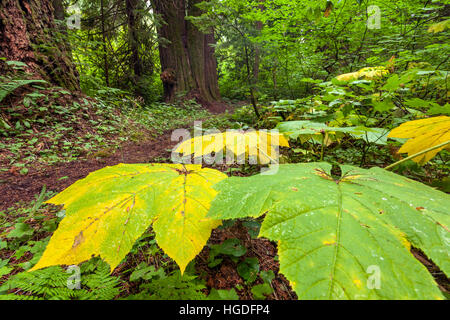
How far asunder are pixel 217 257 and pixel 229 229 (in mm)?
224

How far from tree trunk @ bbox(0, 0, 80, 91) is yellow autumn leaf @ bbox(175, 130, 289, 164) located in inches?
193

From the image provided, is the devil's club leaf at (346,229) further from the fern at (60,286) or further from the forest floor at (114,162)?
the fern at (60,286)

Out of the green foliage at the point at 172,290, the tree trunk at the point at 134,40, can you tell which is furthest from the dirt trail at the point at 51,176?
the tree trunk at the point at 134,40

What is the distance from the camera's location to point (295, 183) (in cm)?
56

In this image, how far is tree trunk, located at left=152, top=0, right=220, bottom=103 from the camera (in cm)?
761

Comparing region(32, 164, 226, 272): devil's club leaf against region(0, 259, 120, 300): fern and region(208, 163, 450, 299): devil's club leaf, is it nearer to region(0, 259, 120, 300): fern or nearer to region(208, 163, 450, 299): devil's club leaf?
region(208, 163, 450, 299): devil's club leaf

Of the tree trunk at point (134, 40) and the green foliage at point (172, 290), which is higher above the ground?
the tree trunk at point (134, 40)

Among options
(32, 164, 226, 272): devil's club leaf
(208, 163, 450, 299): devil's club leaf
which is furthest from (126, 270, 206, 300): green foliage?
(208, 163, 450, 299): devil's club leaf

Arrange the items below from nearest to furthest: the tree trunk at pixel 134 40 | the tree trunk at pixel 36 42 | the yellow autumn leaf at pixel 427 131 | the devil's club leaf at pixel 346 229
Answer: the devil's club leaf at pixel 346 229
the yellow autumn leaf at pixel 427 131
the tree trunk at pixel 36 42
the tree trunk at pixel 134 40

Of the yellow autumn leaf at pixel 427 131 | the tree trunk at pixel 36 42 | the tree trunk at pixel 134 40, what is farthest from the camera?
the tree trunk at pixel 134 40

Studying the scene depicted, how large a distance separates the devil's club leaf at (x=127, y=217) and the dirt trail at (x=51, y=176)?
6.70 feet

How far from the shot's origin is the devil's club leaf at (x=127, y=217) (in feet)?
1.60

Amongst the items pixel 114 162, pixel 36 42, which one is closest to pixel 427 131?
pixel 114 162

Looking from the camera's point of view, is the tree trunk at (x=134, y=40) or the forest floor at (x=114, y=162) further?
the tree trunk at (x=134, y=40)
